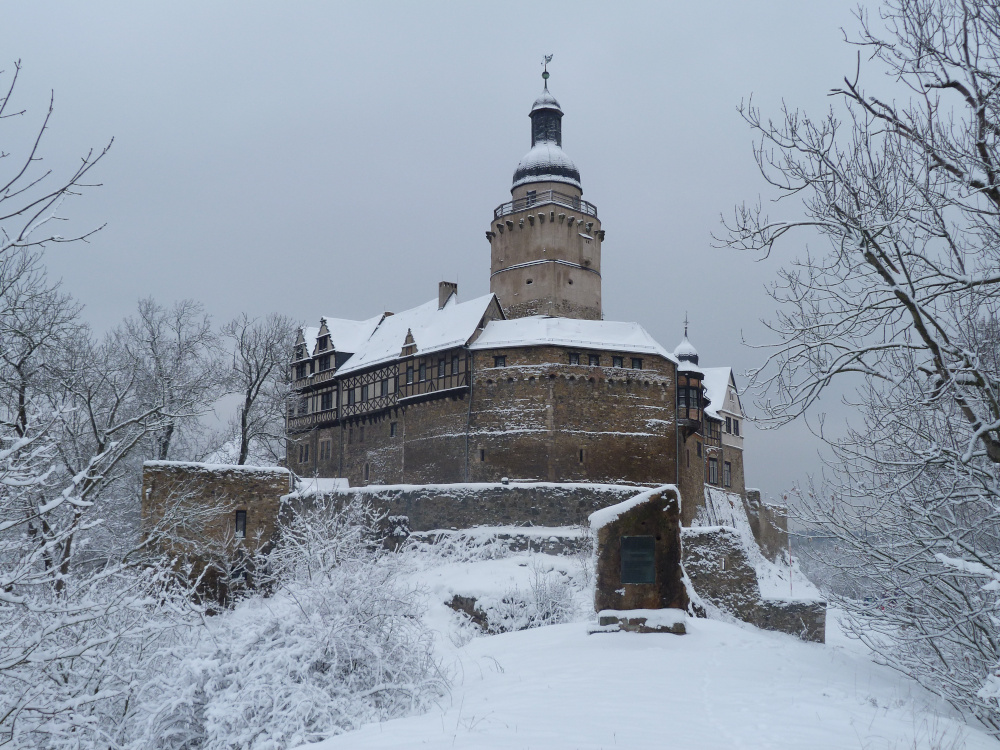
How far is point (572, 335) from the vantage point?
1353 inches

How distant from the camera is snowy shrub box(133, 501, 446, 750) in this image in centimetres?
901

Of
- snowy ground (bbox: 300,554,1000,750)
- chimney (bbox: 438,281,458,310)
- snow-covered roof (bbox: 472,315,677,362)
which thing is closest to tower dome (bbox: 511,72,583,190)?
chimney (bbox: 438,281,458,310)

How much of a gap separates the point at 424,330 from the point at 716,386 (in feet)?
63.6

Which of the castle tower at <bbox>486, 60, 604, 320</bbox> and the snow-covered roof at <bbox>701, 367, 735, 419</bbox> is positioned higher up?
the castle tower at <bbox>486, 60, 604, 320</bbox>

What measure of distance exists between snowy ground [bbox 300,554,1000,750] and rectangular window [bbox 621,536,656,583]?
1015mm

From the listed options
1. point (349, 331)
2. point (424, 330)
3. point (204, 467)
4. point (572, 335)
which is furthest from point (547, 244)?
point (204, 467)

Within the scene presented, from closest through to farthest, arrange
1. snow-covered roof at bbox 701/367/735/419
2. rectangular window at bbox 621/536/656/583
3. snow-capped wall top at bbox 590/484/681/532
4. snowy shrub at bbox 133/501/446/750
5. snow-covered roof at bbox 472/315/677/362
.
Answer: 1. snowy shrub at bbox 133/501/446/750
2. rectangular window at bbox 621/536/656/583
3. snow-capped wall top at bbox 590/484/681/532
4. snow-covered roof at bbox 472/315/677/362
5. snow-covered roof at bbox 701/367/735/419

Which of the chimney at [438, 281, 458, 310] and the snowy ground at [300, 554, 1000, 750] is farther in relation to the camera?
the chimney at [438, 281, 458, 310]

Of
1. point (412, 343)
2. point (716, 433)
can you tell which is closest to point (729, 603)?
point (412, 343)

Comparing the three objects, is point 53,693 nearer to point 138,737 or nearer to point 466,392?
point 138,737

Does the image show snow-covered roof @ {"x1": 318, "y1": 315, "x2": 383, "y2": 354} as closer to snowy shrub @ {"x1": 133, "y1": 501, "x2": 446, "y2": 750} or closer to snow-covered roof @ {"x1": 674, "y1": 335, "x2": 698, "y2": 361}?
snow-covered roof @ {"x1": 674, "y1": 335, "x2": 698, "y2": 361}

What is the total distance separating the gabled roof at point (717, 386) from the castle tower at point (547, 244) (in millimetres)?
9934

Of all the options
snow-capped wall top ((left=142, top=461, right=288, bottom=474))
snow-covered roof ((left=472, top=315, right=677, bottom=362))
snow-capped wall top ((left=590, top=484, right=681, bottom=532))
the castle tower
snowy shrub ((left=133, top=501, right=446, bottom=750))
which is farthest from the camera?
the castle tower

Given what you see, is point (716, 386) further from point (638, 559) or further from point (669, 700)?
point (669, 700)
